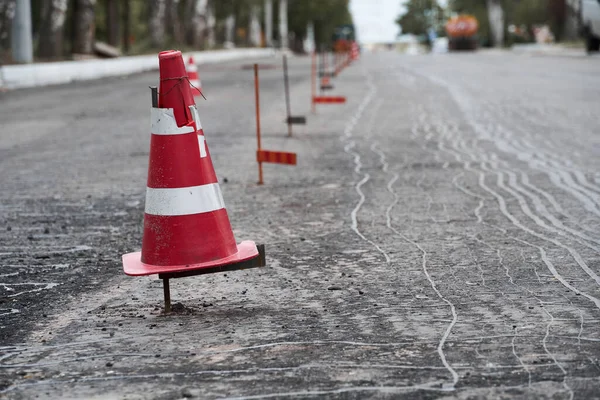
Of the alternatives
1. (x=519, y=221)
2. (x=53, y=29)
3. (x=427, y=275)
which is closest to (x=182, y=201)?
(x=427, y=275)

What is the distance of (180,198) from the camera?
5117 mm

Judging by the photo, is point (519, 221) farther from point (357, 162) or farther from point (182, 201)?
point (357, 162)

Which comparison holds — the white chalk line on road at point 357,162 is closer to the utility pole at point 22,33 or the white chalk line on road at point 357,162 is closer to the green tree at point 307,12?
the utility pole at point 22,33

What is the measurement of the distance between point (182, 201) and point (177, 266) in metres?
0.32

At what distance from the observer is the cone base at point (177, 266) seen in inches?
196

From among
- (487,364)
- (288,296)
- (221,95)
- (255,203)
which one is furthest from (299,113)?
(487,364)

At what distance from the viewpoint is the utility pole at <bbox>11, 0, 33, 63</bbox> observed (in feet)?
91.2

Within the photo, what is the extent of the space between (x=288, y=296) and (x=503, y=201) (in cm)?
327

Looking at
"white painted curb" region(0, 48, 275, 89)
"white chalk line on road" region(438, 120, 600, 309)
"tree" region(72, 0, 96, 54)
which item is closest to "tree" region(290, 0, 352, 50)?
"white painted curb" region(0, 48, 275, 89)

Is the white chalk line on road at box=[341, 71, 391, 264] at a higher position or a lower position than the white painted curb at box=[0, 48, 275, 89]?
lower

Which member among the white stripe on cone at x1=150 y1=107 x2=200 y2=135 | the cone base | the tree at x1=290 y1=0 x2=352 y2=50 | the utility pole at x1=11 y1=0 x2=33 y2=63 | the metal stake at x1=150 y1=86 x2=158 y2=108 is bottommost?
the cone base

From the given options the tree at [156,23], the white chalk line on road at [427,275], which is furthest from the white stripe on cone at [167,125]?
the tree at [156,23]

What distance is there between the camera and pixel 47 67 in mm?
28672

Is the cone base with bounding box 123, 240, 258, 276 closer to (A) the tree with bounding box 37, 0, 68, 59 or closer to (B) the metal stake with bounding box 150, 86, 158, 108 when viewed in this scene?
(B) the metal stake with bounding box 150, 86, 158, 108
